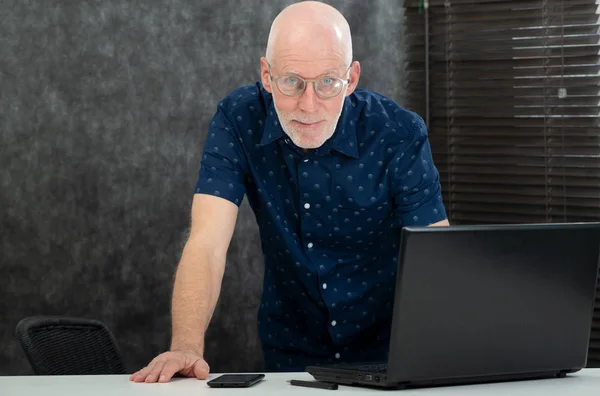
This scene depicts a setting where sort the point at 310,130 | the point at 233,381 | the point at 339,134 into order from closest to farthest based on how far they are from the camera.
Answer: the point at 233,381, the point at 310,130, the point at 339,134

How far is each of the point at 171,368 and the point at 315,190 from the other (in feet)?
2.34

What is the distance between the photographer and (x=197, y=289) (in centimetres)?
221

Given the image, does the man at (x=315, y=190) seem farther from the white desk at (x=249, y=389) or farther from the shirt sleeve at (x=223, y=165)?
the white desk at (x=249, y=389)

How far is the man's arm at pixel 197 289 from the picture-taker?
1.94 m

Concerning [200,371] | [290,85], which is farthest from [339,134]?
[200,371]

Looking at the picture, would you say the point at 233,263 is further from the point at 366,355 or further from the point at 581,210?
the point at 581,210

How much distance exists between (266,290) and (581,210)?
1.12 m

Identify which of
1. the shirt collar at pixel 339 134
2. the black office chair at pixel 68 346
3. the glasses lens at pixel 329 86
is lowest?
the black office chair at pixel 68 346

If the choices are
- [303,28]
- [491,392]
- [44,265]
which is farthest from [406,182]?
[44,265]

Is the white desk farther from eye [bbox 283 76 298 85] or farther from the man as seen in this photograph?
eye [bbox 283 76 298 85]

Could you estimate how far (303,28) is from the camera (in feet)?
7.47

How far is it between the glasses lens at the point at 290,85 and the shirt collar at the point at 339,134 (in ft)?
0.63

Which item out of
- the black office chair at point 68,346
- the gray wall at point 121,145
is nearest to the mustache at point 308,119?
the black office chair at point 68,346

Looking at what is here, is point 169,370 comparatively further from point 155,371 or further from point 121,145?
point 121,145
